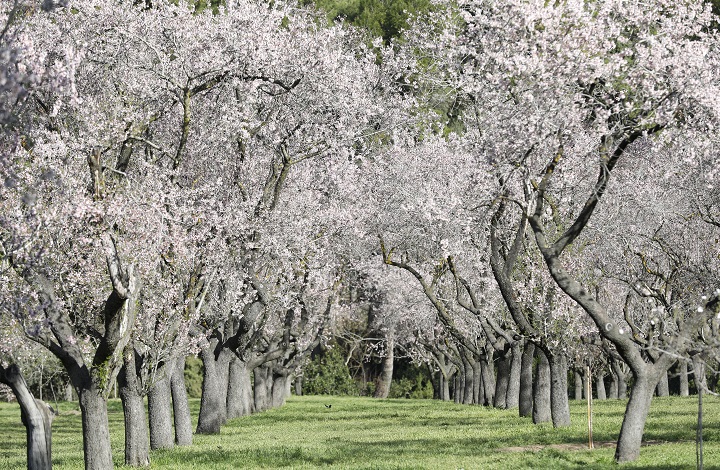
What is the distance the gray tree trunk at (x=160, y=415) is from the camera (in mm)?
27625

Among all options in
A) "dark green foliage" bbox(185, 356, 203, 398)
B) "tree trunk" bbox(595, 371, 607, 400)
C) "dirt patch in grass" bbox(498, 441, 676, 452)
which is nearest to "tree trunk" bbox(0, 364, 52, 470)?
"dirt patch in grass" bbox(498, 441, 676, 452)

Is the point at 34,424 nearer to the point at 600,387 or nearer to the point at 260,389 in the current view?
the point at 260,389

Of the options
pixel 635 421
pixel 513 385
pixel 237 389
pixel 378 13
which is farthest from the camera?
pixel 378 13

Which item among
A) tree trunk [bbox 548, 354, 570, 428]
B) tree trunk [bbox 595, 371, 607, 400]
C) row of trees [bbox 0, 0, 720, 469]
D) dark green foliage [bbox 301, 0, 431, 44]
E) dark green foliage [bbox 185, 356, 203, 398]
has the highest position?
dark green foliage [bbox 301, 0, 431, 44]

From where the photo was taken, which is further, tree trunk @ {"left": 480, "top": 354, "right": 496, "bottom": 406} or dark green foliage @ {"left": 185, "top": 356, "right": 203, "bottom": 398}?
dark green foliage @ {"left": 185, "top": 356, "right": 203, "bottom": 398}

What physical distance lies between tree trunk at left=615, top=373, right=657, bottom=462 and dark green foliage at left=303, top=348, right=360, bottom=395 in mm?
62553

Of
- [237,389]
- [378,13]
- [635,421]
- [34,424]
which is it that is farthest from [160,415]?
[378,13]

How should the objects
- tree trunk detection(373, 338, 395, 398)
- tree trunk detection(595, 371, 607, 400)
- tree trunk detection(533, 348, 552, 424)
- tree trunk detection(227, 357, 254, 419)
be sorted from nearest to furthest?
tree trunk detection(533, 348, 552, 424)
tree trunk detection(227, 357, 254, 419)
tree trunk detection(595, 371, 607, 400)
tree trunk detection(373, 338, 395, 398)

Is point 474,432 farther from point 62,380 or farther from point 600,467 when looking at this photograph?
point 62,380

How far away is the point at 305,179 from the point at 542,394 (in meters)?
12.3

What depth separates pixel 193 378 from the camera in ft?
271

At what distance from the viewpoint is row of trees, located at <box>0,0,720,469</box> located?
20.0 metres

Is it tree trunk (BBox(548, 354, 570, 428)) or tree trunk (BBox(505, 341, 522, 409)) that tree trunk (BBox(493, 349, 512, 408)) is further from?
tree trunk (BBox(548, 354, 570, 428))

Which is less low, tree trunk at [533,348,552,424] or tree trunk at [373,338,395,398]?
tree trunk at [533,348,552,424]
